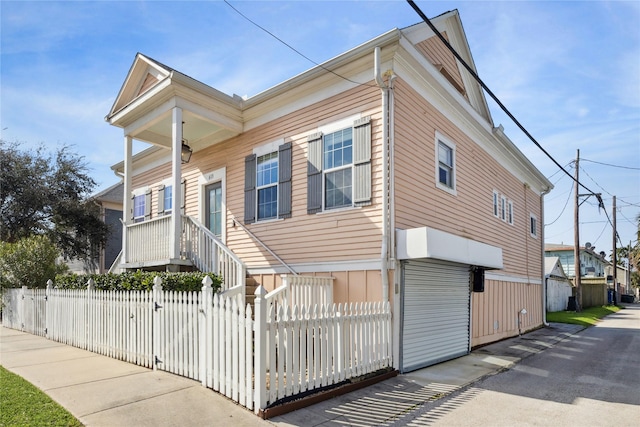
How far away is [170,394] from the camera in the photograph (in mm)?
5758

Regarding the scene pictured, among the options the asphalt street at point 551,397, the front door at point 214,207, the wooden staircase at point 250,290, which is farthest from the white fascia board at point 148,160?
the asphalt street at point 551,397

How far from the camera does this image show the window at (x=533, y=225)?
17562mm

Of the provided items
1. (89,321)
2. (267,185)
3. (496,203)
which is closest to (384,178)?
(267,185)

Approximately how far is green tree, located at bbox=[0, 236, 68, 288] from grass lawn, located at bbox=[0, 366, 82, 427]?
25.7ft

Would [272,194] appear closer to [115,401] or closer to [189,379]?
[189,379]

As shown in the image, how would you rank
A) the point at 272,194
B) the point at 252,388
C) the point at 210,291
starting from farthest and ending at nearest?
the point at 272,194
the point at 210,291
the point at 252,388

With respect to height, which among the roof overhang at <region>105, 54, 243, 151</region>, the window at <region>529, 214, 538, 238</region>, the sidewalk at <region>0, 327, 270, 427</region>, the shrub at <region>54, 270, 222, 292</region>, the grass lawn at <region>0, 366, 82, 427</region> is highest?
the roof overhang at <region>105, 54, 243, 151</region>

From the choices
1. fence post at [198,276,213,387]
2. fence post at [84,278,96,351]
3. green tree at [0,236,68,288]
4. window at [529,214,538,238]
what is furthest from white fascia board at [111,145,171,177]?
window at [529,214,538,238]

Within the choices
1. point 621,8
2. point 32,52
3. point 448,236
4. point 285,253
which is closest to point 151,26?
point 32,52

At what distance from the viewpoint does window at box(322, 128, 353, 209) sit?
866 cm

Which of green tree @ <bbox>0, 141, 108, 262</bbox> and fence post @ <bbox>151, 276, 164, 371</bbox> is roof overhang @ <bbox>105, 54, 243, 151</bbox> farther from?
green tree @ <bbox>0, 141, 108, 262</bbox>

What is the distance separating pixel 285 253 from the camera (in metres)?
9.59

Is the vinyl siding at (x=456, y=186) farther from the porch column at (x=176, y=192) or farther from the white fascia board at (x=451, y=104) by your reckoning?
the porch column at (x=176, y=192)

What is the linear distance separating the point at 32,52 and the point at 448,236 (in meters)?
9.11
